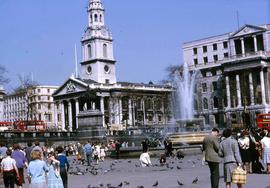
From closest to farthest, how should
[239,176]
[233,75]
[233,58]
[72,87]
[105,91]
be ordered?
1. [239,176]
2. [233,58]
3. [233,75]
4. [105,91]
5. [72,87]

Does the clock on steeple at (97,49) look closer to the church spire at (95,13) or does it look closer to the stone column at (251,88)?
the church spire at (95,13)

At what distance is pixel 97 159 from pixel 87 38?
104 metres

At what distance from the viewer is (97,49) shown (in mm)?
139500

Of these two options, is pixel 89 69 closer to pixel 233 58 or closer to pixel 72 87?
pixel 72 87

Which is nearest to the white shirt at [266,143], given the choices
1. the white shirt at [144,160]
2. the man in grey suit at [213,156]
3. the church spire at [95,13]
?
the man in grey suit at [213,156]

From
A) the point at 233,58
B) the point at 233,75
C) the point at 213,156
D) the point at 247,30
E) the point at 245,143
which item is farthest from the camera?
the point at 247,30

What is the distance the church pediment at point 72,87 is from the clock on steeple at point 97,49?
657cm

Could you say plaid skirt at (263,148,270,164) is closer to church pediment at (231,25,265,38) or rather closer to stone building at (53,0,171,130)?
church pediment at (231,25,265,38)

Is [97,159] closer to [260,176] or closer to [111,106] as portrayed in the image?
[260,176]

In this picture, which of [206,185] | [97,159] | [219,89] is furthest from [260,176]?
[219,89]

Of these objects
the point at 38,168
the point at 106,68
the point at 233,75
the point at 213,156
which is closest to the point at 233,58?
the point at 233,75

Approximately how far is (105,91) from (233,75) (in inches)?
1485

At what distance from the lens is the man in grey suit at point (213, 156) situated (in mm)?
14586

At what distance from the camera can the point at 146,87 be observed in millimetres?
140250
